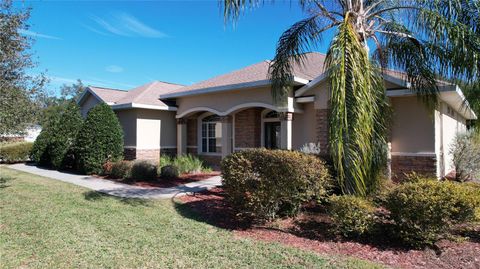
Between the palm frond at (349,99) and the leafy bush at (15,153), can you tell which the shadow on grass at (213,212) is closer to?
the palm frond at (349,99)

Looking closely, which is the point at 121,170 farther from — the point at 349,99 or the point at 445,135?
the point at 445,135

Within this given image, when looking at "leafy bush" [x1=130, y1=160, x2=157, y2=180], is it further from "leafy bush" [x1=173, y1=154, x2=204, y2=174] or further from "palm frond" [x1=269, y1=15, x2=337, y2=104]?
"palm frond" [x1=269, y1=15, x2=337, y2=104]

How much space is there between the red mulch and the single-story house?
4633 millimetres

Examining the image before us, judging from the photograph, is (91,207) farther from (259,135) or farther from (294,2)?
(259,135)

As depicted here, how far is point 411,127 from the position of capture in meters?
10.9

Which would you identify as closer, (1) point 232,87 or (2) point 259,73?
(1) point 232,87

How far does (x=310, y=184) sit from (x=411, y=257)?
2302 millimetres

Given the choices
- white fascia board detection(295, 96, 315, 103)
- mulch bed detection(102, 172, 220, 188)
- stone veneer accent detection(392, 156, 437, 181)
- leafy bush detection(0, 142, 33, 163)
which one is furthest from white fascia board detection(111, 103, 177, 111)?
stone veneer accent detection(392, 156, 437, 181)

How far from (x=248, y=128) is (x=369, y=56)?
337 inches

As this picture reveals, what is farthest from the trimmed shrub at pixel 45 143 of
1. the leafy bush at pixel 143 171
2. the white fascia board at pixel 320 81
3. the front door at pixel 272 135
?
the white fascia board at pixel 320 81

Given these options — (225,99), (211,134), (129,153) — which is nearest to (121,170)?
(129,153)

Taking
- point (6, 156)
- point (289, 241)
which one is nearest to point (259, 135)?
point (289, 241)

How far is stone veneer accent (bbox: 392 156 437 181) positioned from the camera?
10.5m

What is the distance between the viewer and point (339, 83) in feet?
18.0
